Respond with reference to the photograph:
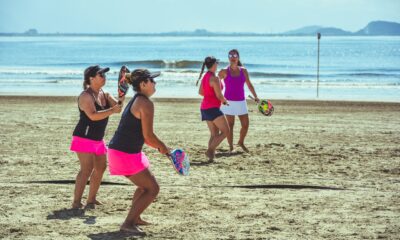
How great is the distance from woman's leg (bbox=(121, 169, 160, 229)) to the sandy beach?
15 cm

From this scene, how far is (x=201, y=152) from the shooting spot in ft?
36.8

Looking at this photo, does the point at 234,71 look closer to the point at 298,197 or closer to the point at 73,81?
the point at 298,197

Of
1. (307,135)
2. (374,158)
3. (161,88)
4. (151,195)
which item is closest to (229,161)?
(374,158)

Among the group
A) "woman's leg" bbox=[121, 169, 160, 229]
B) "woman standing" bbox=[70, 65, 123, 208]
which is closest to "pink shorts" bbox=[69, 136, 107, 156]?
"woman standing" bbox=[70, 65, 123, 208]

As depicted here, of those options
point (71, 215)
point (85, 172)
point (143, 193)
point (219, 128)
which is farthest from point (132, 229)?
point (219, 128)

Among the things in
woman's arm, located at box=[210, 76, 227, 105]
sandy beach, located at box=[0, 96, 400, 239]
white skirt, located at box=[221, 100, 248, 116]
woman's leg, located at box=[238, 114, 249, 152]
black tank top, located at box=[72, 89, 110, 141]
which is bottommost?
sandy beach, located at box=[0, 96, 400, 239]

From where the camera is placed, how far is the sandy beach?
6598mm

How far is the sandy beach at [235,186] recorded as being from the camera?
21.6 feet

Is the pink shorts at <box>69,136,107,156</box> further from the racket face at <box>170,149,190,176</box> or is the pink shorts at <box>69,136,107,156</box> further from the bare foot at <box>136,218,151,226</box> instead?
the racket face at <box>170,149,190,176</box>

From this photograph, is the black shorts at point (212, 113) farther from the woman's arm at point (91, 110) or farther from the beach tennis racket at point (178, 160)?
the beach tennis racket at point (178, 160)

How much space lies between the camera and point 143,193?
20.9 ft

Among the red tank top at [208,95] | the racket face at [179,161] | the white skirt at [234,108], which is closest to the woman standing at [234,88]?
the white skirt at [234,108]

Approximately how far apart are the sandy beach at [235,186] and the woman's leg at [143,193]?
0.49 ft

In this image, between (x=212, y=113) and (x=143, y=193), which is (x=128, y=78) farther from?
(x=212, y=113)
